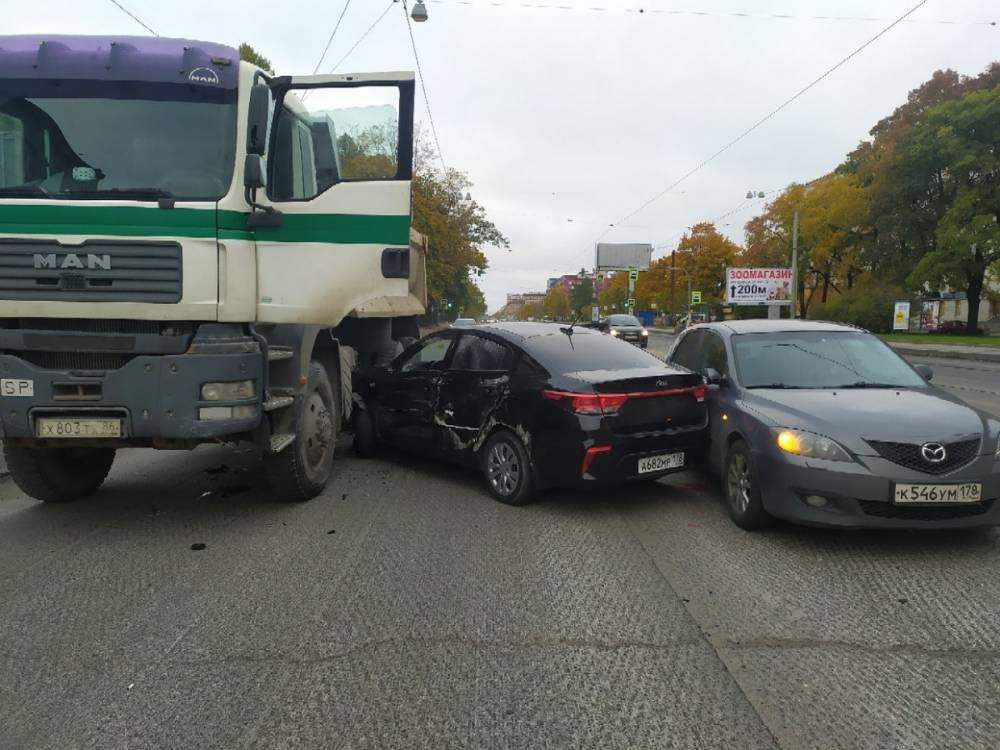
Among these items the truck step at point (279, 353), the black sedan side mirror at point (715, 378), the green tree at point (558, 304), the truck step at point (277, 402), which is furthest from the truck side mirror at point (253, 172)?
the green tree at point (558, 304)

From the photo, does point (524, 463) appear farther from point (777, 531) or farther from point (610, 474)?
point (777, 531)

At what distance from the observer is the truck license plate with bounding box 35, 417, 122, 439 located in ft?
15.9

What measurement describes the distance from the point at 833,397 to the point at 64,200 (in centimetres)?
538

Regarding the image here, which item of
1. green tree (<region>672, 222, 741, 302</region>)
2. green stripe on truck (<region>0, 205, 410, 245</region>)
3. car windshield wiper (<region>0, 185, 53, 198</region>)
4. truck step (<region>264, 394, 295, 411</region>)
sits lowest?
truck step (<region>264, 394, 295, 411</region>)

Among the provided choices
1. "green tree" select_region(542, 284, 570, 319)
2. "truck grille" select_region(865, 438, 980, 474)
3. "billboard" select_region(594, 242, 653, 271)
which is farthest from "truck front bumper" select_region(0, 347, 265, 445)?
"green tree" select_region(542, 284, 570, 319)

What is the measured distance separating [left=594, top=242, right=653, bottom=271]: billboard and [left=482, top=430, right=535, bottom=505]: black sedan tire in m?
106

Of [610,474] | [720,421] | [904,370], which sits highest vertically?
[904,370]

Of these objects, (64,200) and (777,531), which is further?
(777,531)

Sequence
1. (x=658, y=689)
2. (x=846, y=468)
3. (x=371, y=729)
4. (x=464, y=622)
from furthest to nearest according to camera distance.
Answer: (x=846, y=468) < (x=464, y=622) < (x=658, y=689) < (x=371, y=729)

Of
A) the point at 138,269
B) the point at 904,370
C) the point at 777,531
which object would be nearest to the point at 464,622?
the point at 777,531

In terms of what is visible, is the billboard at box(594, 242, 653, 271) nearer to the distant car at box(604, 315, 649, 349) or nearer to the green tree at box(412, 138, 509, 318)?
the green tree at box(412, 138, 509, 318)

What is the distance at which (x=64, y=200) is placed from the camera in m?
4.80

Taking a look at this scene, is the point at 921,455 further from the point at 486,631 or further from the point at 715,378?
Answer: the point at 486,631

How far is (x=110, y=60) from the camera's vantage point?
4949 millimetres
